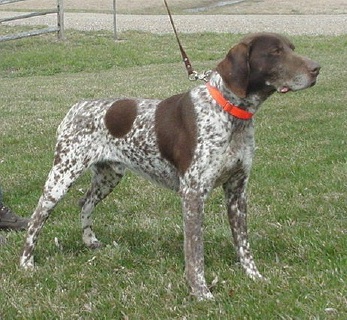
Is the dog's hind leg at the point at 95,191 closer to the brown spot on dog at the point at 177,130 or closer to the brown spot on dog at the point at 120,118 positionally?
the brown spot on dog at the point at 120,118

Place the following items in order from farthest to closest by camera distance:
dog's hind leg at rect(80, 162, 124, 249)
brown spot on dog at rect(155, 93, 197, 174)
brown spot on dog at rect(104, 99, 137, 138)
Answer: dog's hind leg at rect(80, 162, 124, 249) → brown spot on dog at rect(104, 99, 137, 138) → brown spot on dog at rect(155, 93, 197, 174)

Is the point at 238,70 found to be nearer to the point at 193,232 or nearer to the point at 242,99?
the point at 242,99

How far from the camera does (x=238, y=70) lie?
4.77 meters

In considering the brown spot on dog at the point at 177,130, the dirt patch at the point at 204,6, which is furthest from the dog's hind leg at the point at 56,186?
the dirt patch at the point at 204,6

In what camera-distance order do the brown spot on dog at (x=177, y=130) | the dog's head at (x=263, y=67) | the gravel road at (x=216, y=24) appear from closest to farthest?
the dog's head at (x=263, y=67) → the brown spot on dog at (x=177, y=130) → the gravel road at (x=216, y=24)

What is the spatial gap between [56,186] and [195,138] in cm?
127

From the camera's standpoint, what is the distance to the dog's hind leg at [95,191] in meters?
6.00

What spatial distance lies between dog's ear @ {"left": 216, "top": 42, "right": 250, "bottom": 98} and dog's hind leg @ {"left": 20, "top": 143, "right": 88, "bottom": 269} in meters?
1.36

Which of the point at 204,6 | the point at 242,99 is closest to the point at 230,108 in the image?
the point at 242,99

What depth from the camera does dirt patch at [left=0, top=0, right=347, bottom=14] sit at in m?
43.8

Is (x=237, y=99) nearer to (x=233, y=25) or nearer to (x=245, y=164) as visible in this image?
(x=245, y=164)

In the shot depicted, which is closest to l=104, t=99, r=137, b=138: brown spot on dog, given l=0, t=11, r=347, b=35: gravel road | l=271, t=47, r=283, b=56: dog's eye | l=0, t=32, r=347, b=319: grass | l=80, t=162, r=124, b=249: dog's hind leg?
l=80, t=162, r=124, b=249: dog's hind leg

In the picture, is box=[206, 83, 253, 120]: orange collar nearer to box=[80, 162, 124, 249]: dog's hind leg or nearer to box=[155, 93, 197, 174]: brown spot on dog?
box=[155, 93, 197, 174]: brown spot on dog

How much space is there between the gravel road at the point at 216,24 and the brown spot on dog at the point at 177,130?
2278cm
